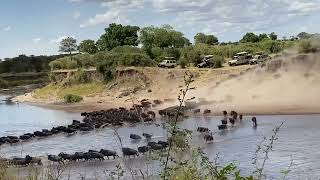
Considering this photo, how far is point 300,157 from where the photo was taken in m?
23.3

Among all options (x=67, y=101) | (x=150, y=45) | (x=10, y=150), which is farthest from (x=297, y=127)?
(x=150, y=45)

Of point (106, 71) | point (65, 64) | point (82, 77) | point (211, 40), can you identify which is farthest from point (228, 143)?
point (211, 40)

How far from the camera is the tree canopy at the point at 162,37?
97975 millimetres

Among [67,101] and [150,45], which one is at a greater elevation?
[150,45]

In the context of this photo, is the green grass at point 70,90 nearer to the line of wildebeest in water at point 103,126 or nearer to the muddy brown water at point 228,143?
the line of wildebeest in water at point 103,126

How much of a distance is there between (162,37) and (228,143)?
69245 millimetres

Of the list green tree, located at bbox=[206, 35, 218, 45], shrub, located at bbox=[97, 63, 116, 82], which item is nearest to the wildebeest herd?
shrub, located at bbox=[97, 63, 116, 82]

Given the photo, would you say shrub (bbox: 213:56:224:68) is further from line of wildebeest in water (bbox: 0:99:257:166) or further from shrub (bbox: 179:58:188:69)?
line of wildebeest in water (bbox: 0:99:257:166)

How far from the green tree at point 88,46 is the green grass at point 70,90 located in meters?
30.9

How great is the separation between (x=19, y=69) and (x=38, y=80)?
1178 inches

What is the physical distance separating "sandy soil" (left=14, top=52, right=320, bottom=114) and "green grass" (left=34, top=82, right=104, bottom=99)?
355cm

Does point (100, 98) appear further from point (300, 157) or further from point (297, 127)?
point (300, 157)

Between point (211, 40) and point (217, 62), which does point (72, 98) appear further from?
point (211, 40)

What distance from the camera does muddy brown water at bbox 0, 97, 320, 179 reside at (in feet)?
72.1
